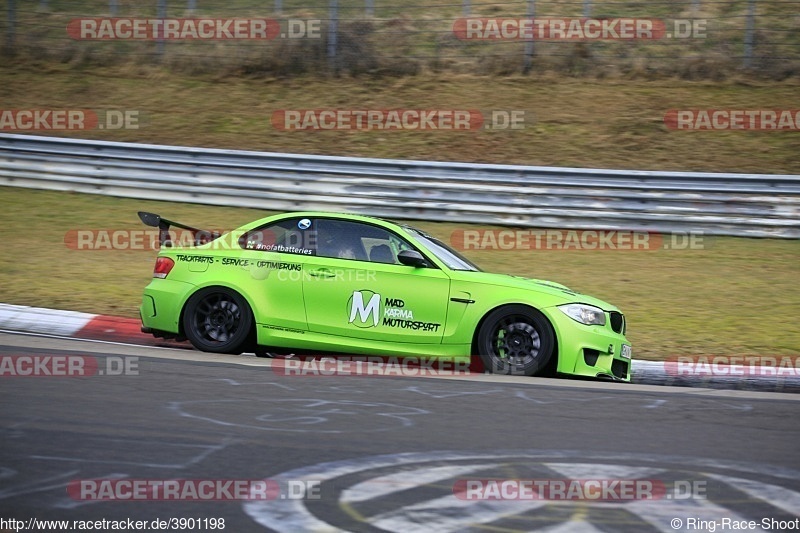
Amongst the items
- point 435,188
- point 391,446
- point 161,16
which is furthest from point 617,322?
point 161,16

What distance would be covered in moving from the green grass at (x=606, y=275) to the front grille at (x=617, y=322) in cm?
99

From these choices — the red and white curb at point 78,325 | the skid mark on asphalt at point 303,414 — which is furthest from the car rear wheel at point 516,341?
the red and white curb at point 78,325

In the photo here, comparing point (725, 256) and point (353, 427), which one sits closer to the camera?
point (353, 427)

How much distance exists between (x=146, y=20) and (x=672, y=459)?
2090 cm

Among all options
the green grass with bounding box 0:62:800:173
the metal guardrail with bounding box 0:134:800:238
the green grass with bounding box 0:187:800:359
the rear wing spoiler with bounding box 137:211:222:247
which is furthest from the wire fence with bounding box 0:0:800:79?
the rear wing spoiler with bounding box 137:211:222:247

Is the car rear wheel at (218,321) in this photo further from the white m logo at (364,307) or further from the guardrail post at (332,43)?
the guardrail post at (332,43)

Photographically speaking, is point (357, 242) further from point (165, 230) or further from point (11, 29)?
point (11, 29)

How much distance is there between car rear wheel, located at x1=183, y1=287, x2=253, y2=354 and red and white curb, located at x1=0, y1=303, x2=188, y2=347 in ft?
2.52

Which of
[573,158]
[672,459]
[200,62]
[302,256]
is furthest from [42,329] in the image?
[200,62]

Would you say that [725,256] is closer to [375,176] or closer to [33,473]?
[375,176]

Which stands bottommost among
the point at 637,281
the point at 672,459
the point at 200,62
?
the point at 672,459

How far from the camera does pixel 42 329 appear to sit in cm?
1027

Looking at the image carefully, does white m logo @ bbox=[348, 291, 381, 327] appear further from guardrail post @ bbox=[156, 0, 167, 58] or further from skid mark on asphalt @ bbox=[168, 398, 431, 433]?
guardrail post @ bbox=[156, 0, 167, 58]

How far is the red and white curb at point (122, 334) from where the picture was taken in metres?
9.24
